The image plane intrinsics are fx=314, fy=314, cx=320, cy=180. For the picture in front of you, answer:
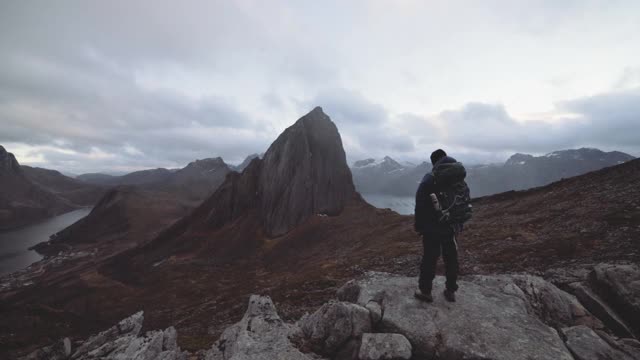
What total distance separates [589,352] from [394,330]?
16.4 ft

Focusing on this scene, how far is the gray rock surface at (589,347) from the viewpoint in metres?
8.16

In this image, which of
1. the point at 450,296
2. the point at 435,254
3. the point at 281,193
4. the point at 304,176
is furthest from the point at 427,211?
the point at 304,176

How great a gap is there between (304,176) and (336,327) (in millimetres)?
63176

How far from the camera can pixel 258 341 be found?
1058 cm

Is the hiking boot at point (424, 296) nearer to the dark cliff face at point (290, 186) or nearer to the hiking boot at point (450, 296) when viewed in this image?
the hiking boot at point (450, 296)

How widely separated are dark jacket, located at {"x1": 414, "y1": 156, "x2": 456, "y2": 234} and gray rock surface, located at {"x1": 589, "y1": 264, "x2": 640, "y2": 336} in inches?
269

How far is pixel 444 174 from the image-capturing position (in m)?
9.50

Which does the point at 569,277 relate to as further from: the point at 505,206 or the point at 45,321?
the point at 45,321

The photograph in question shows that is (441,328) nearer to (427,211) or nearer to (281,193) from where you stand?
(427,211)

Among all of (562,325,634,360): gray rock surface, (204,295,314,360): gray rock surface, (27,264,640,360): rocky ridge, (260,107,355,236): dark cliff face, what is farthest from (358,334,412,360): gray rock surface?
(260,107,355,236): dark cliff face

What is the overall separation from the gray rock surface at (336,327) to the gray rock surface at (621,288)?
8617 millimetres

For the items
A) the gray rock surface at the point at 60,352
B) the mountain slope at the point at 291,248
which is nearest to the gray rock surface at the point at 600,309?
the mountain slope at the point at 291,248

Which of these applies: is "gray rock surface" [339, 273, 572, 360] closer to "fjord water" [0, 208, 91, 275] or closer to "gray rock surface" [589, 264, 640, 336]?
"gray rock surface" [589, 264, 640, 336]

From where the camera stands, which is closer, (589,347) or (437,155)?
(589,347)
